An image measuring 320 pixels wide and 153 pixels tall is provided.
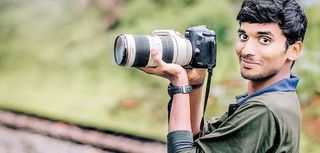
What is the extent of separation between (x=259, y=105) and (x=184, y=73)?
0.27 m

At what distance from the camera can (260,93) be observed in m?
2.14

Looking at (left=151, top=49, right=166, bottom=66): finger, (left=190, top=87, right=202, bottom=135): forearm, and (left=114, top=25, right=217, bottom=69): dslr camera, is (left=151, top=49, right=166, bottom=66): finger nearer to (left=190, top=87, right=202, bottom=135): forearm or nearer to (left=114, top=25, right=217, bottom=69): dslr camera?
(left=114, top=25, right=217, bottom=69): dslr camera

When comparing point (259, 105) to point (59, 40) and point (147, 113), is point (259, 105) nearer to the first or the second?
point (147, 113)

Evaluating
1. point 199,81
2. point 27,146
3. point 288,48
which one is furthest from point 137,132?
point 288,48

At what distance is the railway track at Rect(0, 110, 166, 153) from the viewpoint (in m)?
4.30

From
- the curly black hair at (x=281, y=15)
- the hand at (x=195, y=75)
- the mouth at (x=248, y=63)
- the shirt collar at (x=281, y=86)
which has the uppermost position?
the curly black hair at (x=281, y=15)

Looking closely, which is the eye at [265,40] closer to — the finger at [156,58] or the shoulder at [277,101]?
the shoulder at [277,101]

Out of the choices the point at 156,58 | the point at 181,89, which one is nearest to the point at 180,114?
the point at 181,89

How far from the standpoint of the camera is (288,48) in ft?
7.04

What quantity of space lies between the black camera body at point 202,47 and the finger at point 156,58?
0.44 feet

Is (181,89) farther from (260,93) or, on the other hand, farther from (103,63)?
(103,63)

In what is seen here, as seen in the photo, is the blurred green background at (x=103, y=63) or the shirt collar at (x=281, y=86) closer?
the shirt collar at (x=281, y=86)

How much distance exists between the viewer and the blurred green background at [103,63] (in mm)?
4340

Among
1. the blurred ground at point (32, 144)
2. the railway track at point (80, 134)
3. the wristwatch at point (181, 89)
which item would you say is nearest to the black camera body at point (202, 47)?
Result: the wristwatch at point (181, 89)
